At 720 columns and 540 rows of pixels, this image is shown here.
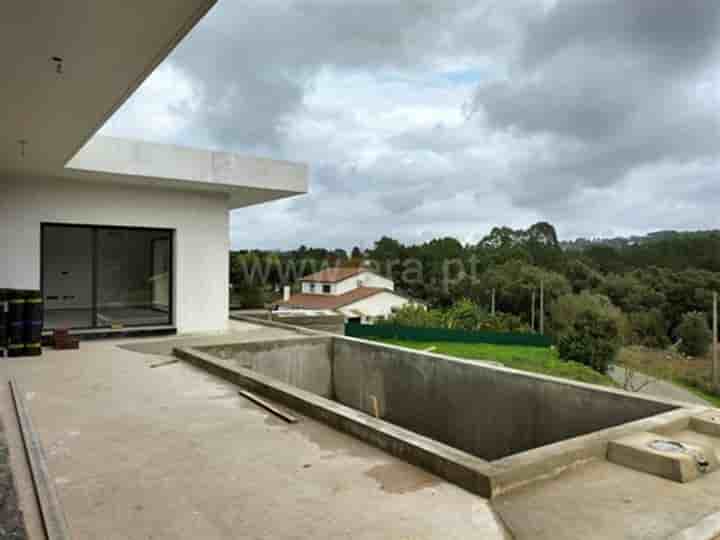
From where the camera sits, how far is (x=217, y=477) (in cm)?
330

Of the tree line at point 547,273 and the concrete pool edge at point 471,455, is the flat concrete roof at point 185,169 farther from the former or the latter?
the tree line at point 547,273

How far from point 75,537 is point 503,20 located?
11.5 meters

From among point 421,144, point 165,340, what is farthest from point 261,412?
point 421,144

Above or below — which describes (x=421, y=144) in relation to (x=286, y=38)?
above

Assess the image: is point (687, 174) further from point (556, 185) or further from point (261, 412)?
point (261, 412)

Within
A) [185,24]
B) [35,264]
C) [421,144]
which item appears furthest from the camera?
[421,144]

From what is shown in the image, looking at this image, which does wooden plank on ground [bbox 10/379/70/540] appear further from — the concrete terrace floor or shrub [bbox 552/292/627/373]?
shrub [bbox 552/292/627/373]

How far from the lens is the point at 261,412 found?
4855 millimetres

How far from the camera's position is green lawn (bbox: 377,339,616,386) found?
13728 mm

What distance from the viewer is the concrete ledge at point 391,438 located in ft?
10.5

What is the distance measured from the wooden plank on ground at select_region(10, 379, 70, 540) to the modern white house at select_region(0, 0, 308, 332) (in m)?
3.06

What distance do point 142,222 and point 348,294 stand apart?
85.8ft

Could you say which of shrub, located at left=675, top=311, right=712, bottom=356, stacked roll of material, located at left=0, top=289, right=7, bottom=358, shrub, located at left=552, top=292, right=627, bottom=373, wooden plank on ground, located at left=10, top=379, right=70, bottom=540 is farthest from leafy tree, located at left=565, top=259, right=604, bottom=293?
wooden plank on ground, located at left=10, top=379, right=70, bottom=540

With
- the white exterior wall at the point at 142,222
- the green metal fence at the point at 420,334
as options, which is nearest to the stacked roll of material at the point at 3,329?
the white exterior wall at the point at 142,222
